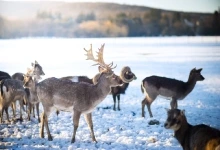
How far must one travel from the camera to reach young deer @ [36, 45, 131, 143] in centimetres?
407

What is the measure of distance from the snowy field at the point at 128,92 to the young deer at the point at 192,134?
15.4 inches

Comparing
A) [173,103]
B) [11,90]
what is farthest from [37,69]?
[173,103]

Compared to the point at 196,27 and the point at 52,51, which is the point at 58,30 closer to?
the point at 52,51

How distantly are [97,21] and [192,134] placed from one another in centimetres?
299

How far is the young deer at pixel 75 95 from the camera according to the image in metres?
4.07

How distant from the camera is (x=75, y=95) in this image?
13.5 feet

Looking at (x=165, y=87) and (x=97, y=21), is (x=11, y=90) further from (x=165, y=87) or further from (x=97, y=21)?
(x=165, y=87)

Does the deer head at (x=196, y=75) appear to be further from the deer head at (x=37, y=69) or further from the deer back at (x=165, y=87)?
the deer head at (x=37, y=69)

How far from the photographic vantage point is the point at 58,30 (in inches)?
215

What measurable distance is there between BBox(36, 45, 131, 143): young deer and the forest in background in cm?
133

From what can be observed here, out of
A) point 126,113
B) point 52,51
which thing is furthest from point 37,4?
point 126,113

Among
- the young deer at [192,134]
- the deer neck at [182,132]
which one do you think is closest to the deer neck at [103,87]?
the young deer at [192,134]

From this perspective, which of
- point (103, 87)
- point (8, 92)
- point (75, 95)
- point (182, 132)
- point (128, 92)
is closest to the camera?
point (182, 132)

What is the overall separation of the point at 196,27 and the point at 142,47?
102 centimetres
